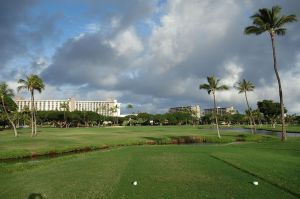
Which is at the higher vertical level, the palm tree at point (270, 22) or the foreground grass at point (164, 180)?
the palm tree at point (270, 22)

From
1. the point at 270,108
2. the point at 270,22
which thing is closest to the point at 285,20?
the point at 270,22

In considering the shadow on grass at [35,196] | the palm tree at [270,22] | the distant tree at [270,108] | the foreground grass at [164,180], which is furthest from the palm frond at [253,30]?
the distant tree at [270,108]

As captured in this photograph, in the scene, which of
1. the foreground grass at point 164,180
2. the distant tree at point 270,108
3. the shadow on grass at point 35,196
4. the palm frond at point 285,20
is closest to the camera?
the foreground grass at point 164,180

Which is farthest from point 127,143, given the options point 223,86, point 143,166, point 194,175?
point 194,175

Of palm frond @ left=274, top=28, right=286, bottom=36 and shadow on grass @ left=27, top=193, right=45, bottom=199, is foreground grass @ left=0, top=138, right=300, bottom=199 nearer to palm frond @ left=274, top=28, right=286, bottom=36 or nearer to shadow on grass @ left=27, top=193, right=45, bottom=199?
shadow on grass @ left=27, top=193, right=45, bottom=199

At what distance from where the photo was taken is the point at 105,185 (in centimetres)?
1992

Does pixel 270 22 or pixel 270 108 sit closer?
pixel 270 22

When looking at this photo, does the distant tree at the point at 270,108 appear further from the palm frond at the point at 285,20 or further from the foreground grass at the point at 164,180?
the foreground grass at the point at 164,180

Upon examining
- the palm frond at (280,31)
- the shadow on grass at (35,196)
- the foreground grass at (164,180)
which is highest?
the palm frond at (280,31)

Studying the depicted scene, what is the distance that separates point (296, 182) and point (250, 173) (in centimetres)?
364

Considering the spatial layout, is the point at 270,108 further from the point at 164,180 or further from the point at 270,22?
the point at 164,180

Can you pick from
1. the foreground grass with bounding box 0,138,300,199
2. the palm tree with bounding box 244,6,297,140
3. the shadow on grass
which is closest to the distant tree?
the palm tree with bounding box 244,6,297,140

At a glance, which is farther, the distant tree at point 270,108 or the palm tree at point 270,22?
the distant tree at point 270,108

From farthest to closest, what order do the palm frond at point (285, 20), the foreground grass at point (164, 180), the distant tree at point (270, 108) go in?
the distant tree at point (270, 108) → the palm frond at point (285, 20) → the foreground grass at point (164, 180)
